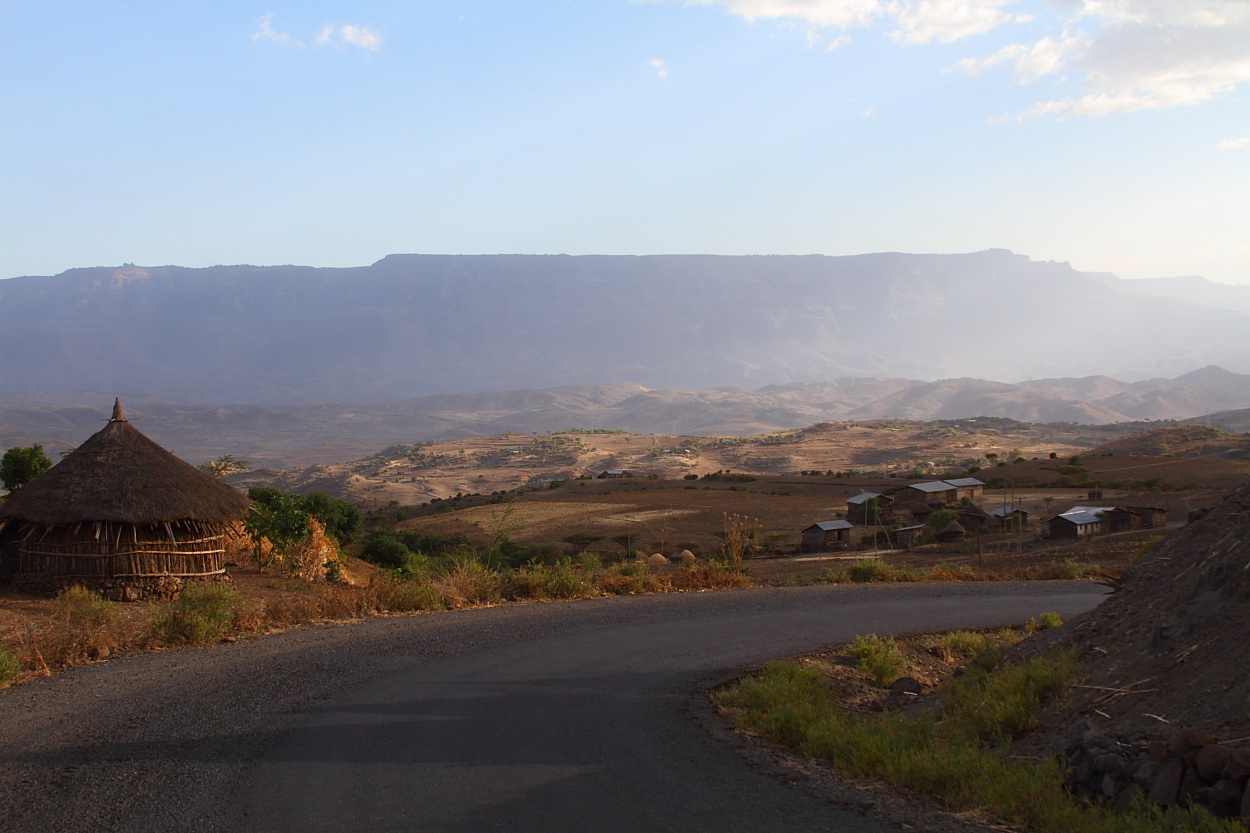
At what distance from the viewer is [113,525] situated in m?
16.4

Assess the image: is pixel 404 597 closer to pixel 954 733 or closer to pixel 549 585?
pixel 549 585

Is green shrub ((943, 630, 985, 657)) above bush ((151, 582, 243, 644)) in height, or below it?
below

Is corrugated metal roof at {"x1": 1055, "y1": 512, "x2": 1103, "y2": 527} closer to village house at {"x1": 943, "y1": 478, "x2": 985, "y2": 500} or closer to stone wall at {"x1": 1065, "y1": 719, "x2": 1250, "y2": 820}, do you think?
village house at {"x1": 943, "y1": 478, "x2": 985, "y2": 500}

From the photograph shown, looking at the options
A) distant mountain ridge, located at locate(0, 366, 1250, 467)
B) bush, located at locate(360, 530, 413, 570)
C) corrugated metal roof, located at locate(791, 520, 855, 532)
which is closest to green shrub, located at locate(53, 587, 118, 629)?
bush, located at locate(360, 530, 413, 570)

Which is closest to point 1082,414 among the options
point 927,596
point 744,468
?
point 744,468

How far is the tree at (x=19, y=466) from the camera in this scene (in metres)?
22.1

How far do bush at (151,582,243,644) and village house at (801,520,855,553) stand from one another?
90.5ft

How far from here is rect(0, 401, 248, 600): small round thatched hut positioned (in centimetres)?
1612

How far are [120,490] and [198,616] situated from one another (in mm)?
6663

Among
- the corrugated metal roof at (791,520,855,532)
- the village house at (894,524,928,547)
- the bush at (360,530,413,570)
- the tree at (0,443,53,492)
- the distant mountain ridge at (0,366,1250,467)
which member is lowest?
the distant mountain ridge at (0,366,1250,467)

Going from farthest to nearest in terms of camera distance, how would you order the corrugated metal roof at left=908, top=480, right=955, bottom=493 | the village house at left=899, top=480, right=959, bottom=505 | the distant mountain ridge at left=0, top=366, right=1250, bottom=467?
the distant mountain ridge at left=0, top=366, right=1250, bottom=467
the corrugated metal roof at left=908, top=480, right=955, bottom=493
the village house at left=899, top=480, right=959, bottom=505

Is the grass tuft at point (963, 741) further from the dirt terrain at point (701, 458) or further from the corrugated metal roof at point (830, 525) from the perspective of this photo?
the dirt terrain at point (701, 458)

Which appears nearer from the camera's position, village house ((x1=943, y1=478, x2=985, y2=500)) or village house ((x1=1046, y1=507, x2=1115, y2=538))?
village house ((x1=1046, y1=507, x2=1115, y2=538))

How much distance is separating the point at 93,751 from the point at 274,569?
1386 cm
